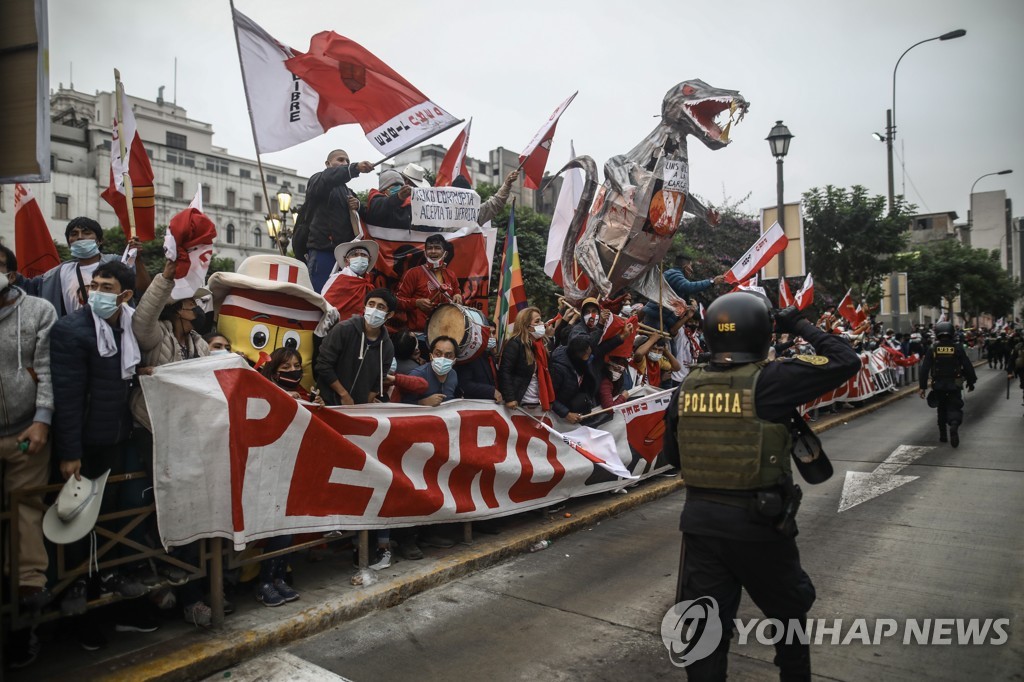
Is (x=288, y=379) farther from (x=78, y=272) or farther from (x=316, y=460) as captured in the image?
(x=78, y=272)

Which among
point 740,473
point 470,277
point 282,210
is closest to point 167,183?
point 282,210

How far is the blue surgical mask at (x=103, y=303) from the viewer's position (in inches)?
153

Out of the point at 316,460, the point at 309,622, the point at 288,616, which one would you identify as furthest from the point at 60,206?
the point at 309,622

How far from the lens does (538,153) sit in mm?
7996

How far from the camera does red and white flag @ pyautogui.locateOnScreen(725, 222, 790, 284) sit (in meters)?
10.3

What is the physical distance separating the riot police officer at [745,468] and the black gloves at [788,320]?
14cm

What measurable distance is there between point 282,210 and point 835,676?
1230 cm

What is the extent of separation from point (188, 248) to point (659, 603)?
3.91 m

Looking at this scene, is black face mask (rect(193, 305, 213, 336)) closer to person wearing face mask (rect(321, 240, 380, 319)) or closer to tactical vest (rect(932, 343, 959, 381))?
person wearing face mask (rect(321, 240, 380, 319))

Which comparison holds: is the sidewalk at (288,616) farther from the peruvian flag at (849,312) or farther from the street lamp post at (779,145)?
the peruvian flag at (849,312)

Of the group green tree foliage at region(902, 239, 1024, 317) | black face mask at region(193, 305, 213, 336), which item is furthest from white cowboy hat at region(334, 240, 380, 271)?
green tree foliage at region(902, 239, 1024, 317)

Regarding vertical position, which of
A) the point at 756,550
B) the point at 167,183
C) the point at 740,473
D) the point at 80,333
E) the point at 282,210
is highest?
the point at 167,183

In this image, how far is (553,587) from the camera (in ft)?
17.6

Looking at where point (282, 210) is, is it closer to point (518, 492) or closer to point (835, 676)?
point (518, 492)
